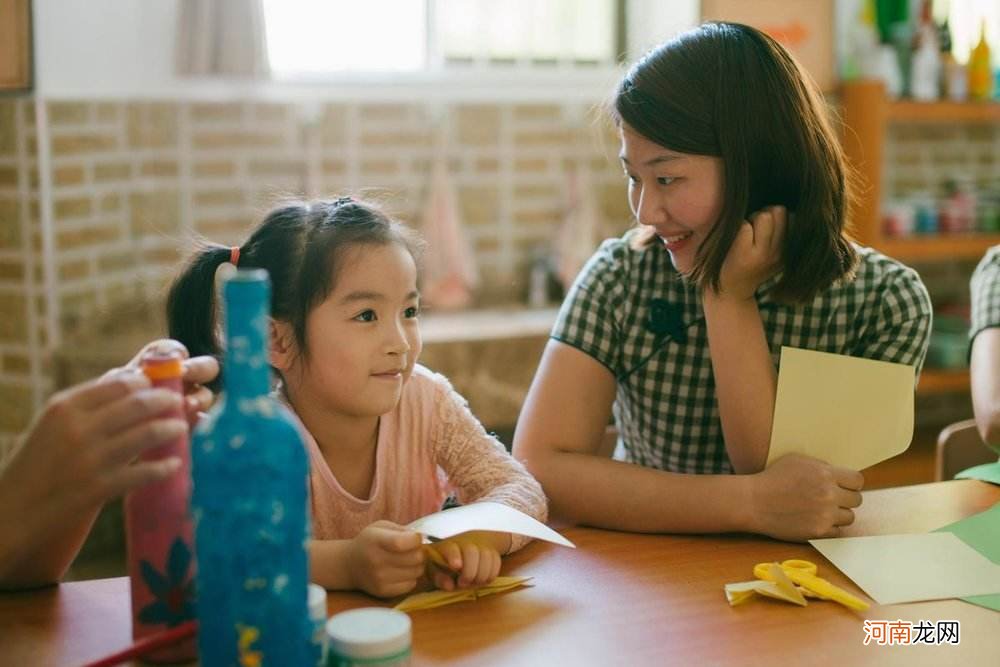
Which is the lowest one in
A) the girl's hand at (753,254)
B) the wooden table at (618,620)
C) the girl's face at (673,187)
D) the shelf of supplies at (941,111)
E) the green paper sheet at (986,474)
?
the wooden table at (618,620)

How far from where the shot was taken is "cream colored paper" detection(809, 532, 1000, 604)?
1151 mm

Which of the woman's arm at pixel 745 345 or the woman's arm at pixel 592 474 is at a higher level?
the woman's arm at pixel 745 345

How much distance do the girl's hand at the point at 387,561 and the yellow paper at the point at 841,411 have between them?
48cm

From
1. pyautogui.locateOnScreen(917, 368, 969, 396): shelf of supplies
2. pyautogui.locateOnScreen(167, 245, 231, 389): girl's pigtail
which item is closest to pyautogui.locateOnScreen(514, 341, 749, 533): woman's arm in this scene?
pyautogui.locateOnScreen(167, 245, 231, 389): girl's pigtail

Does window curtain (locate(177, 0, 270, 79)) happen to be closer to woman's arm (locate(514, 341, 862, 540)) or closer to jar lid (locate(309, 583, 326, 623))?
woman's arm (locate(514, 341, 862, 540))

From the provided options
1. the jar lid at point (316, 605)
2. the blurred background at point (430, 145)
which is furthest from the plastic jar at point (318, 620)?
the blurred background at point (430, 145)

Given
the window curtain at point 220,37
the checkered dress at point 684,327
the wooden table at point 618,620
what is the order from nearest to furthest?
the wooden table at point 618,620 → the checkered dress at point 684,327 → the window curtain at point 220,37

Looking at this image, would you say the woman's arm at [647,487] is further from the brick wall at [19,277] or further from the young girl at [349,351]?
the brick wall at [19,277]

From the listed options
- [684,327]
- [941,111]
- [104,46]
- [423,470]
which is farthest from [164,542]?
[941,111]

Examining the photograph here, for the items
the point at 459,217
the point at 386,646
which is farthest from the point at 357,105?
the point at 386,646

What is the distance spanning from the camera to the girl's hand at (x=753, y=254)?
145cm

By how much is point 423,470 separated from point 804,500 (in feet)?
1.52

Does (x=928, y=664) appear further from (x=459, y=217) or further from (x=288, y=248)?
(x=459, y=217)

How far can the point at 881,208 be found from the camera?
3.52 meters
